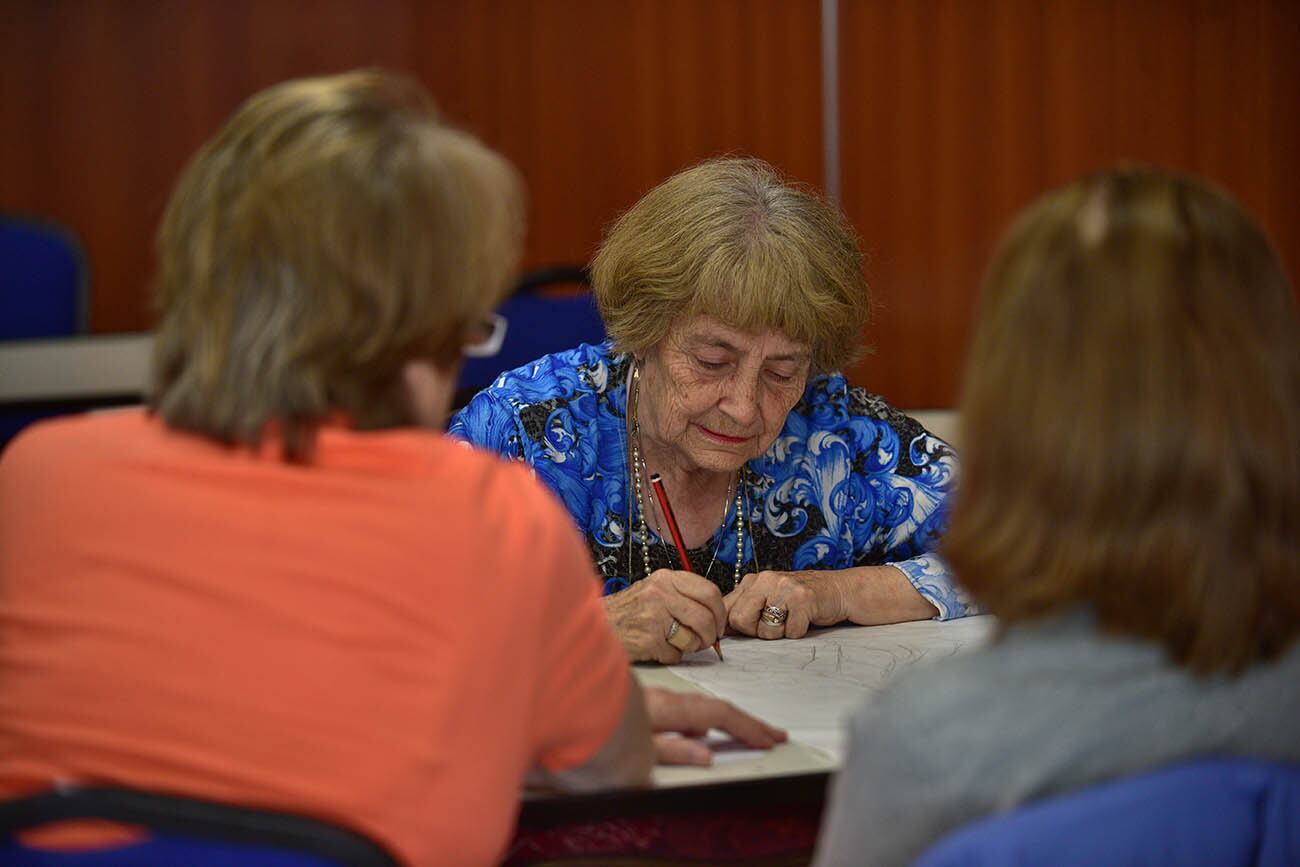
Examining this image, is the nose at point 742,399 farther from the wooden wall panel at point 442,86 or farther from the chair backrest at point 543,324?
the wooden wall panel at point 442,86

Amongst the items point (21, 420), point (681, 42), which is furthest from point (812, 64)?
point (21, 420)

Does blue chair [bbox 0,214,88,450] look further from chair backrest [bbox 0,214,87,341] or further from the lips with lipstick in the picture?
the lips with lipstick

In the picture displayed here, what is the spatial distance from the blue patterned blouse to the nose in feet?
Result: 0.64

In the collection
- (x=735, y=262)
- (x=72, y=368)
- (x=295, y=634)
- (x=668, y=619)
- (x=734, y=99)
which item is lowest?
(x=72, y=368)

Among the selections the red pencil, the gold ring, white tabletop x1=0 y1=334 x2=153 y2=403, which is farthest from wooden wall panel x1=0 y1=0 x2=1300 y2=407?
the gold ring

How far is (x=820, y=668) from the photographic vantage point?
188cm

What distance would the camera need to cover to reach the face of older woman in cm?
225

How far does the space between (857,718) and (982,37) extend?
16.1 ft

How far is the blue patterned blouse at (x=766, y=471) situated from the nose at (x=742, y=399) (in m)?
0.19

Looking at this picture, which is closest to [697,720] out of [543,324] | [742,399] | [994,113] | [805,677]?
[805,677]

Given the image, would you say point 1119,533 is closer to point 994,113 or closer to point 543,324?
point 543,324

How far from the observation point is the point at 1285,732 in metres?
1.08

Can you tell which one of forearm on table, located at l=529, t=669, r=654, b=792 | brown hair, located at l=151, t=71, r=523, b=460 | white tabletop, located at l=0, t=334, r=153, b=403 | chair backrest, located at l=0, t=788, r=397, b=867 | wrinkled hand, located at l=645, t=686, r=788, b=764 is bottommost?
white tabletop, located at l=0, t=334, r=153, b=403

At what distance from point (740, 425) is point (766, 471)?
0.20 metres
